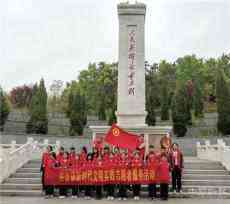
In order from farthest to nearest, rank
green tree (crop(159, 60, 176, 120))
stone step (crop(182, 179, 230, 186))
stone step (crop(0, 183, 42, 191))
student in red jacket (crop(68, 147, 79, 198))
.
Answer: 1. green tree (crop(159, 60, 176, 120))
2. stone step (crop(182, 179, 230, 186))
3. stone step (crop(0, 183, 42, 191))
4. student in red jacket (crop(68, 147, 79, 198))

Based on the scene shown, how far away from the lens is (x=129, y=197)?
39.8 ft

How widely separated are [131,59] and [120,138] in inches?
204

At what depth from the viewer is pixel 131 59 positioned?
1717cm

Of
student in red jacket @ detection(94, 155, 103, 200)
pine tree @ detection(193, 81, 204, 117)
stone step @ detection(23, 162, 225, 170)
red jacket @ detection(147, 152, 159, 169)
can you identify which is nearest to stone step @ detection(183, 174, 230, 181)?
stone step @ detection(23, 162, 225, 170)

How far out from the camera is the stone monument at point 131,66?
16984 millimetres

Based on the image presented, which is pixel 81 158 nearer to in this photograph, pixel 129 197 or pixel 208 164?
pixel 129 197

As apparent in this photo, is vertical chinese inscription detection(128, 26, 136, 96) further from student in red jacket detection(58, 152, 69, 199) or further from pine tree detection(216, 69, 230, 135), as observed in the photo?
pine tree detection(216, 69, 230, 135)

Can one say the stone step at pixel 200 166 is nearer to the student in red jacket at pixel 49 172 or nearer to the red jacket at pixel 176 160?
the red jacket at pixel 176 160

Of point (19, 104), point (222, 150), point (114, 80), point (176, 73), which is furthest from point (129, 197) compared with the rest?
point (19, 104)

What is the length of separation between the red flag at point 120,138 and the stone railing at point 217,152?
13.1 ft

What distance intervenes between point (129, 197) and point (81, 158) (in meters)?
1.80

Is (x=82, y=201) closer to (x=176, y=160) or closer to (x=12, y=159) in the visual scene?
(x=176, y=160)

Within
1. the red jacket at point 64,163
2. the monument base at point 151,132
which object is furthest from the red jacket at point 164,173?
the monument base at point 151,132

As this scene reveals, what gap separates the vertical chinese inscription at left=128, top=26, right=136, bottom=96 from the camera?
17.0 m
